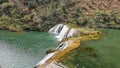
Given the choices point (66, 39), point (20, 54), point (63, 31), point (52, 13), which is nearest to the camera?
point (20, 54)

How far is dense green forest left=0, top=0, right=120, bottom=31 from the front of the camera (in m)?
134

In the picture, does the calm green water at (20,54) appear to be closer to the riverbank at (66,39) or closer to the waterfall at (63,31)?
the riverbank at (66,39)

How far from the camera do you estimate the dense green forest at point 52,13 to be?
134 metres

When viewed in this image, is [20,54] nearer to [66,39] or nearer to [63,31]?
[66,39]

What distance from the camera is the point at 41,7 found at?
156 metres

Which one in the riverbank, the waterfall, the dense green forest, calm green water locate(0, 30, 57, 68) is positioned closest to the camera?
the riverbank

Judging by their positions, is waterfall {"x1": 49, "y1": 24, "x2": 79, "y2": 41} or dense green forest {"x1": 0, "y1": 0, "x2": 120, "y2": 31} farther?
dense green forest {"x1": 0, "y1": 0, "x2": 120, "y2": 31}

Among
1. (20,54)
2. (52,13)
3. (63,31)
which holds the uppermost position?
(20,54)

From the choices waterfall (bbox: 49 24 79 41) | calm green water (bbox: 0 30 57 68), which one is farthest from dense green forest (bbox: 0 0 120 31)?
calm green water (bbox: 0 30 57 68)

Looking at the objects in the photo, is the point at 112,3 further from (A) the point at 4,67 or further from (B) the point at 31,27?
(A) the point at 4,67

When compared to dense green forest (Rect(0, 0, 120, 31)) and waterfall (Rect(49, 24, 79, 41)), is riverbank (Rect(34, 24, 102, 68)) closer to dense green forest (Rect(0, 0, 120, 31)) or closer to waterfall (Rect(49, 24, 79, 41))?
waterfall (Rect(49, 24, 79, 41))

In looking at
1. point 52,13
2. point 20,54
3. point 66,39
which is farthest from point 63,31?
point 20,54

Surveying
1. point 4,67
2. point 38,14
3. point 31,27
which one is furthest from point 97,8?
point 4,67

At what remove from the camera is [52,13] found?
142m
